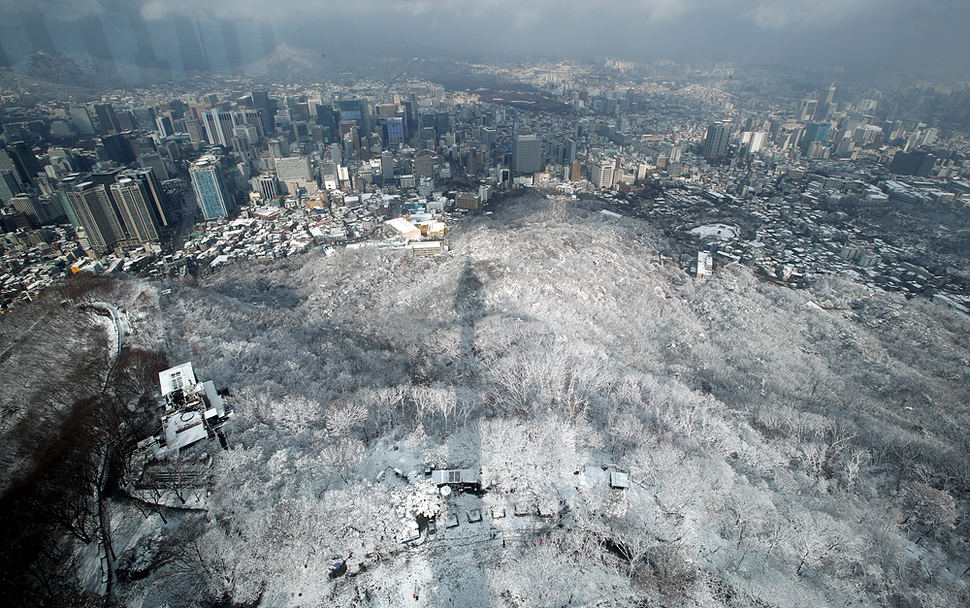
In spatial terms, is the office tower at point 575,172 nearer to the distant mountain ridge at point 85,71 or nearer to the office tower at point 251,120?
the office tower at point 251,120

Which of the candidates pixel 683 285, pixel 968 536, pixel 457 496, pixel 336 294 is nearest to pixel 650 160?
pixel 683 285

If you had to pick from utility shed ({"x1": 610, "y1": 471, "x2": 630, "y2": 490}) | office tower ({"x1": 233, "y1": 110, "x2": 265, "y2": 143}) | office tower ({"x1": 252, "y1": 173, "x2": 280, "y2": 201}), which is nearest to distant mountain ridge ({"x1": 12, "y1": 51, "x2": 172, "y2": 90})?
office tower ({"x1": 233, "y1": 110, "x2": 265, "y2": 143})

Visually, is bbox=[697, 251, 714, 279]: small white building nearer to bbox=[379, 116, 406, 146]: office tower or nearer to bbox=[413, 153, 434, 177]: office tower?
bbox=[413, 153, 434, 177]: office tower

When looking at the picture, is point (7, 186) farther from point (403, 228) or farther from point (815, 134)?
point (815, 134)

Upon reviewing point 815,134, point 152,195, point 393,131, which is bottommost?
point 152,195

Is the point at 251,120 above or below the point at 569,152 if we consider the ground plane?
above

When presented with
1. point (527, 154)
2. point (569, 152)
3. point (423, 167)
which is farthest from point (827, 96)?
point (423, 167)
